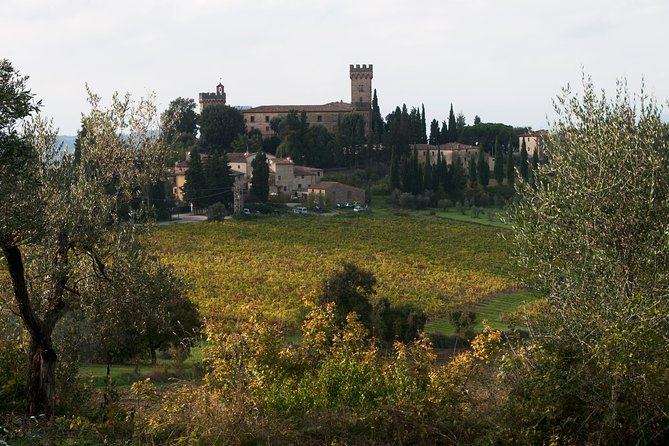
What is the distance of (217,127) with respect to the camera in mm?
93125

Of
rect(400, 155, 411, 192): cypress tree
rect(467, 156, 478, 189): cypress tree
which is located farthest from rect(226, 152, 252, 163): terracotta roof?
rect(467, 156, 478, 189): cypress tree

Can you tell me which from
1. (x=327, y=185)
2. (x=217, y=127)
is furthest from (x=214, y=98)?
(x=327, y=185)

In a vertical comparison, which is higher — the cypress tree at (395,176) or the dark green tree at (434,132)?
the dark green tree at (434,132)

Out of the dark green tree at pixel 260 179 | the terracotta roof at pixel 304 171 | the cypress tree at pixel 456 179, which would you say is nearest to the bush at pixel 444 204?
the cypress tree at pixel 456 179

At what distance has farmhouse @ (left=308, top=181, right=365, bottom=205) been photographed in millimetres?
76375

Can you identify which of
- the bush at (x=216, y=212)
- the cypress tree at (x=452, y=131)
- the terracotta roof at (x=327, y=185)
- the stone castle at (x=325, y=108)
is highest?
the stone castle at (x=325, y=108)

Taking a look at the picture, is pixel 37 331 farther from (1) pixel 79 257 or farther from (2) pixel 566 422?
(2) pixel 566 422

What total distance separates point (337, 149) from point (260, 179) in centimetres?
2049

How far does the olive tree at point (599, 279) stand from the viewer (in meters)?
8.91

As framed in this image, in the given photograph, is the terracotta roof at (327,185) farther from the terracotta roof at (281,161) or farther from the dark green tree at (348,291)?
the dark green tree at (348,291)

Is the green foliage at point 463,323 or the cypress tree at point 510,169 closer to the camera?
the green foliage at point 463,323

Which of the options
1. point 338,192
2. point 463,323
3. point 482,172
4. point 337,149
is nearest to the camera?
point 463,323

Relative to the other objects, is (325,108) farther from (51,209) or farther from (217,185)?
(51,209)

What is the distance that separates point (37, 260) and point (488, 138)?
331ft
